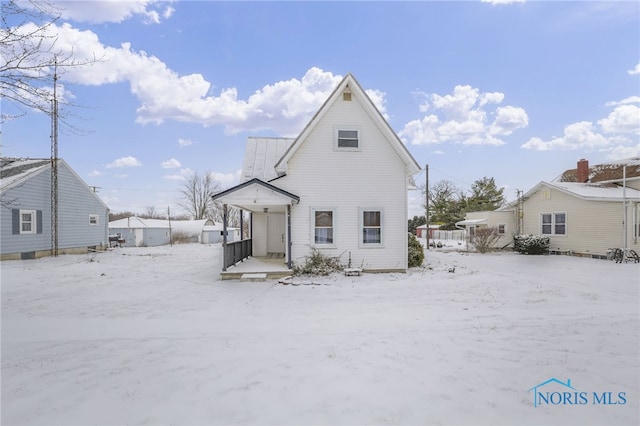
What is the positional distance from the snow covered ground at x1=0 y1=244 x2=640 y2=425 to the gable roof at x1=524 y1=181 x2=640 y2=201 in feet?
37.9

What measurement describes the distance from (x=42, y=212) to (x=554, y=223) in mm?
31614

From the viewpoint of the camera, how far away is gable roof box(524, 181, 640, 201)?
17152mm

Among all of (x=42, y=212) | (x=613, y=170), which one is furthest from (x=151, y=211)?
(x=613, y=170)

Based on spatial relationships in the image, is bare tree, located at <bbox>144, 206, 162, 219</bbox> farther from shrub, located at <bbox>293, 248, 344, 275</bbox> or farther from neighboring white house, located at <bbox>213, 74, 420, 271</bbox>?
shrub, located at <bbox>293, 248, 344, 275</bbox>

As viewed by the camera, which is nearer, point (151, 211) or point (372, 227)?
point (372, 227)

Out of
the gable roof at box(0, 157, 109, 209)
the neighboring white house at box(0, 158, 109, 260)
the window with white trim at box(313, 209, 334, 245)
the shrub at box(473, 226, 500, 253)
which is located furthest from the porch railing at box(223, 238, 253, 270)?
the shrub at box(473, 226, 500, 253)

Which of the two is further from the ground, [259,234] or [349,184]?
[349,184]

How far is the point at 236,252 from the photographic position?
1291 cm

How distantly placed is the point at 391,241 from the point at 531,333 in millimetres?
7229

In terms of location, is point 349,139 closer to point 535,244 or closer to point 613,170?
point 535,244

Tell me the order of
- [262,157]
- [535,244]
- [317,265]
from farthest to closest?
1. [535,244]
2. [262,157]
3. [317,265]

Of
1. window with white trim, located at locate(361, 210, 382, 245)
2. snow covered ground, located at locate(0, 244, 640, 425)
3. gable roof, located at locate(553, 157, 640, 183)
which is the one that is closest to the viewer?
snow covered ground, located at locate(0, 244, 640, 425)

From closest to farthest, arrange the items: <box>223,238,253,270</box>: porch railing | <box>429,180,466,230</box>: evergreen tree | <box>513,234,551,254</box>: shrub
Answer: <box>223,238,253,270</box>: porch railing, <box>513,234,551,254</box>: shrub, <box>429,180,466,230</box>: evergreen tree

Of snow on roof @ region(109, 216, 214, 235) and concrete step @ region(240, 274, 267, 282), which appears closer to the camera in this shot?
concrete step @ region(240, 274, 267, 282)
